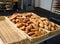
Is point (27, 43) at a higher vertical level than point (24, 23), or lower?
lower

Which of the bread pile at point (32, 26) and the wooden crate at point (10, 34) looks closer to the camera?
the wooden crate at point (10, 34)

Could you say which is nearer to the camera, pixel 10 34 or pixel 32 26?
pixel 10 34

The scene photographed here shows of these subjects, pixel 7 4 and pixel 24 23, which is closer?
pixel 24 23

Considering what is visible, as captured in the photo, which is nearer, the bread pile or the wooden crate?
the wooden crate

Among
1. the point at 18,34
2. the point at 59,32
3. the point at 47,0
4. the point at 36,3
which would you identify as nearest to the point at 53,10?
the point at 47,0

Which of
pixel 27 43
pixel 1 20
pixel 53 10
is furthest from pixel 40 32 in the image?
pixel 53 10

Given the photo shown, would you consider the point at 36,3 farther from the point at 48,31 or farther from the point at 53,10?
the point at 48,31

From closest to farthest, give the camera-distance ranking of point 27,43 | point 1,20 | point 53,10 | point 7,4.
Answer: point 27,43, point 1,20, point 53,10, point 7,4

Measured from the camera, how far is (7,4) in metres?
5.01

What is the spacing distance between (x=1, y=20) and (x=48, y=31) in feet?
2.44

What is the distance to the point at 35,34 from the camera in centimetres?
140

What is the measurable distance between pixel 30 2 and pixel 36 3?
1.01ft

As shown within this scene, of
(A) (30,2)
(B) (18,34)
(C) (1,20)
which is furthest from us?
(A) (30,2)

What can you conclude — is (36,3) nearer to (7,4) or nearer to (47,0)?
(47,0)
